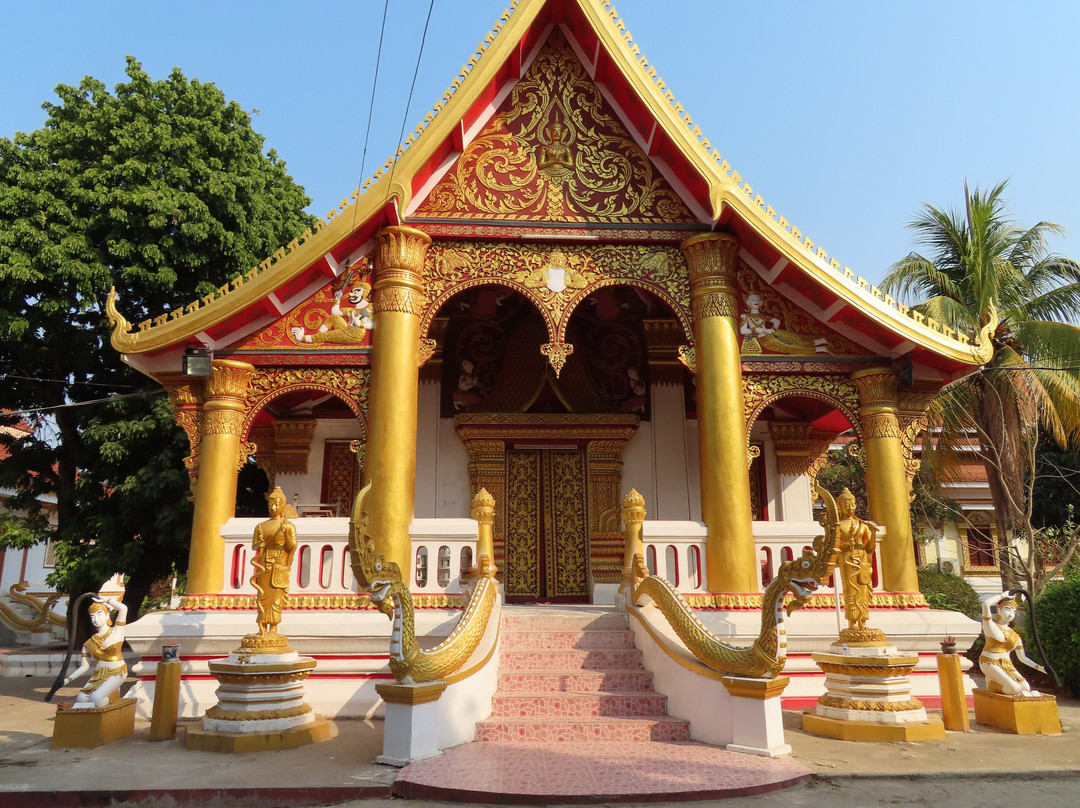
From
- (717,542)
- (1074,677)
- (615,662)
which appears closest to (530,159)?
(717,542)

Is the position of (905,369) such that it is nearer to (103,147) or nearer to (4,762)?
(4,762)

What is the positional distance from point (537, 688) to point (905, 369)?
501cm

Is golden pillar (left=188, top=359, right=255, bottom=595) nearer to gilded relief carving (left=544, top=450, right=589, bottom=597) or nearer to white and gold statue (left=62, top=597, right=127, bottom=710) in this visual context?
white and gold statue (left=62, top=597, right=127, bottom=710)

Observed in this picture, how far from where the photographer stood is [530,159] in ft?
27.8

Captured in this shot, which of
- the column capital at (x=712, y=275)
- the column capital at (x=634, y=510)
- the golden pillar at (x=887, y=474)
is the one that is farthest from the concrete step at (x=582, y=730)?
the column capital at (x=712, y=275)

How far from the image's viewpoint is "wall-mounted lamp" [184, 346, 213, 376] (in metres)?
7.66

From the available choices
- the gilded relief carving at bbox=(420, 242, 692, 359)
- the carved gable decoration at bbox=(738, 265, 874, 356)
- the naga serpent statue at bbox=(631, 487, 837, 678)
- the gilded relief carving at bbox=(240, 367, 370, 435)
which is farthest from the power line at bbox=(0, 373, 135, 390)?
the naga serpent statue at bbox=(631, 487, 837, 678)

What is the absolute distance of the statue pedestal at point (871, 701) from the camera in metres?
5.64

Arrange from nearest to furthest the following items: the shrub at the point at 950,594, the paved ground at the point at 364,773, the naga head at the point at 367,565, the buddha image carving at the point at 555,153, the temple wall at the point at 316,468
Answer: the paved ground at the point at 364,773
the naga head at the point at 367,565
the buddha image carving at the point at 555,153
the temple wall at the point at 316,468
the shrub at the point at 950,594

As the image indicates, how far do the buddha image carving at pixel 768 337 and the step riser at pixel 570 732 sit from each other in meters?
4.17

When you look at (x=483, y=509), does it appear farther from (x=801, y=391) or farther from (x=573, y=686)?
(x=801, y=391)

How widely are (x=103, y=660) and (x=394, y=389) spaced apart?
3.27 metres

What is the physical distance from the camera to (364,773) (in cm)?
457

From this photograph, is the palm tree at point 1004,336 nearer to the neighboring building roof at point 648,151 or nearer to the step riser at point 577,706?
the neighboring building roof at point 648,151
